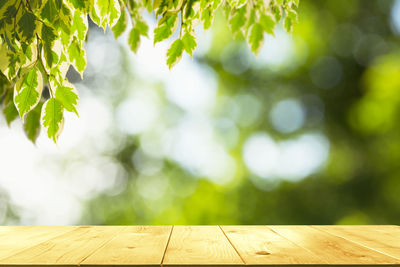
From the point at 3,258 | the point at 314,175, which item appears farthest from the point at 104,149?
the point at 3,258

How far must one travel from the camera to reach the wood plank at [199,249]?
3.87 ft

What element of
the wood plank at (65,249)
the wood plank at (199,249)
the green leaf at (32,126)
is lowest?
the wood plank at (65,249)

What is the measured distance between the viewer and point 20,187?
361 inches

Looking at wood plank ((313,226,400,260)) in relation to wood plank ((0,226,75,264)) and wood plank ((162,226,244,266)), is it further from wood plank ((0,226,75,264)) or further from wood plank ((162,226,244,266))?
wood plank ((0,226,75,264))

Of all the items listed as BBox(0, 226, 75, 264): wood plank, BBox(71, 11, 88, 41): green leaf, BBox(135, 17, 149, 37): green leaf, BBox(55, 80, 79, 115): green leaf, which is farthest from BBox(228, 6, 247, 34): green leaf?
BBox(0, 226, 75, 264): wood plank

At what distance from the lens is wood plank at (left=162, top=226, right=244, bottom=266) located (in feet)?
3.87

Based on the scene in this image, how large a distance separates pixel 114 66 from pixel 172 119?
5.92 feet

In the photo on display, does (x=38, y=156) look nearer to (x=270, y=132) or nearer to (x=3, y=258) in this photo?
(x=270, y=132)

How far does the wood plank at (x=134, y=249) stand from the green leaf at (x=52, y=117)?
13.2 inches

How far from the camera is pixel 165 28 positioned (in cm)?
130

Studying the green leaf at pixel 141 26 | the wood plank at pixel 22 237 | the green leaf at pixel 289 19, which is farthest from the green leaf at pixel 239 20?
the wood plank at pixel 22 237

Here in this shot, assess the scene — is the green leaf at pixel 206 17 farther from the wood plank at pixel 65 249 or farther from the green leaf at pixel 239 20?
the wood plank at pixel 65 249

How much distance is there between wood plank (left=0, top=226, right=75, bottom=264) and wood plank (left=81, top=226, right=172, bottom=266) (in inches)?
9.4

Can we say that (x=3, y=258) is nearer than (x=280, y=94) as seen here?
Yes
